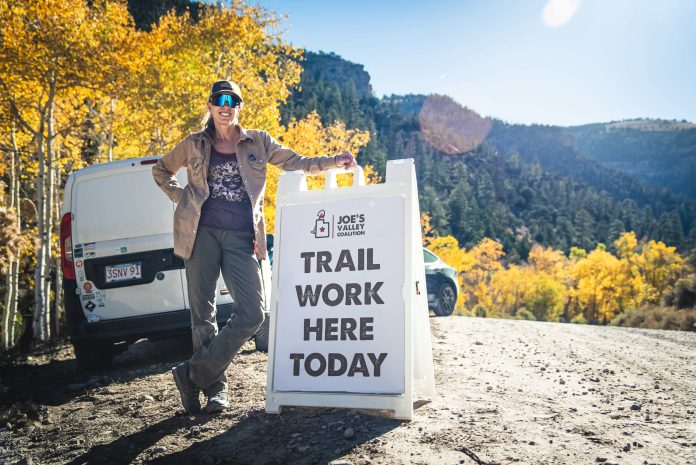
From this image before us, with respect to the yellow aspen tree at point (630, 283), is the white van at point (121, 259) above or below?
above

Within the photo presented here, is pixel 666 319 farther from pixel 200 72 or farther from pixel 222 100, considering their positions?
Answer: pixel 222 100

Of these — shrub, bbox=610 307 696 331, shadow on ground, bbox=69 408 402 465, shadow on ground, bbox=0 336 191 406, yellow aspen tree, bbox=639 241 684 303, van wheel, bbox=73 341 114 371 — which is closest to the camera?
shadow on ground, bbox=69 408 402 465

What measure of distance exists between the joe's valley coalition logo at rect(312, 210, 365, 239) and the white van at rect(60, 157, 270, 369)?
2585mm

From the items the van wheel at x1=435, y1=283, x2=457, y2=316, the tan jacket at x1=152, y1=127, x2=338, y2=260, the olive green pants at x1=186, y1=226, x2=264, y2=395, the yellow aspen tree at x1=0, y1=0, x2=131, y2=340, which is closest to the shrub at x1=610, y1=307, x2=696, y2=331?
the van wheel at x1=435, y1=283, x2=457, y2=316

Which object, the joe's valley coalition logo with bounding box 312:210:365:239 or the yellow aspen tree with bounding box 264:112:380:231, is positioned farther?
the yellow aspen tree with bounding box 264:112:380:231

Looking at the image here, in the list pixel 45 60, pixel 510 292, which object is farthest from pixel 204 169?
pixel 510 292

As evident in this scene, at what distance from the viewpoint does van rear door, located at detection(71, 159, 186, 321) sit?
5828mm

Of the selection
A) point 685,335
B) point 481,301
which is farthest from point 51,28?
point 481,301

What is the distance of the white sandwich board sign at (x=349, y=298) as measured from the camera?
131 inches

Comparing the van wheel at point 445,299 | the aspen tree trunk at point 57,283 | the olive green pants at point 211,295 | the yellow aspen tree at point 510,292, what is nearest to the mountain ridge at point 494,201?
the yellow aspen tree at point 510,292

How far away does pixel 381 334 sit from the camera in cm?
335

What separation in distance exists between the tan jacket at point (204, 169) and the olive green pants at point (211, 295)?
91mm

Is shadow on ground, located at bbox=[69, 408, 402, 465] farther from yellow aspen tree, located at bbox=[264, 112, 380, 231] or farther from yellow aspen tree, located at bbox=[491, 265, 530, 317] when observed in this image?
yellow aspen tree, located at bbox=[491, 265, 530, 317]

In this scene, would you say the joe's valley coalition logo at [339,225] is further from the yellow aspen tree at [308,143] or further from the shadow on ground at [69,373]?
the yellow aspen tree at [308,143]
